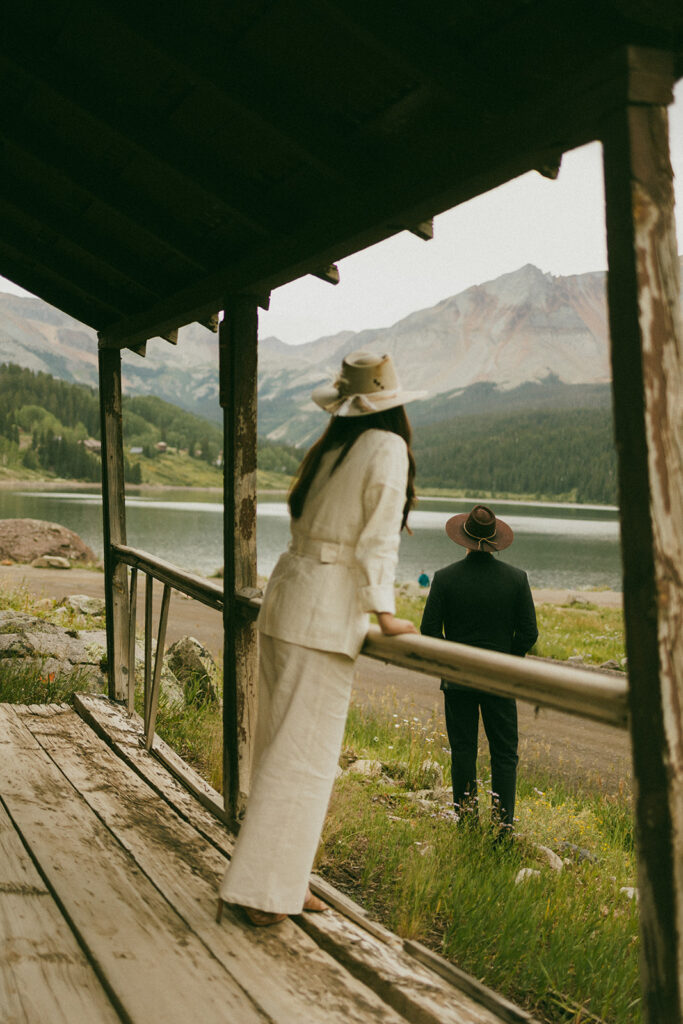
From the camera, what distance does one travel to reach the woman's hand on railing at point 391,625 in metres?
1.96

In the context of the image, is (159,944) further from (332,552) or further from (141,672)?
(141,672)

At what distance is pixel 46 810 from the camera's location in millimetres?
2986

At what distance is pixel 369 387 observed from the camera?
2.04 m

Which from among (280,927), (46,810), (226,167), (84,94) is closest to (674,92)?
(226,167)

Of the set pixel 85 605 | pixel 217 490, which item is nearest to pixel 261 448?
pixel 217 490

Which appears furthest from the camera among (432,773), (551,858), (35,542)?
(35,542)

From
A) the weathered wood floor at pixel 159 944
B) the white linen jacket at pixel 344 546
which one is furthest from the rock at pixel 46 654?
the white linen jacket at pixel 344 546

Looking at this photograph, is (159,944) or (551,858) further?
(551,858)

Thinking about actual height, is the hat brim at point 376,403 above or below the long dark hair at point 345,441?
above

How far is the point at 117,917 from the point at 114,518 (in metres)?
2.85

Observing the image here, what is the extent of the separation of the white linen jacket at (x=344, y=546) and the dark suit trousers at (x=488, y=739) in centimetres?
213

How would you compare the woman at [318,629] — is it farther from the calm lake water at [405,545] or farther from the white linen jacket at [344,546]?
the calm lake water at [405,545]

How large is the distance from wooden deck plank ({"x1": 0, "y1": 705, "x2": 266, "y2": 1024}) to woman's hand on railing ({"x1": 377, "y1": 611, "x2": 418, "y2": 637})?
900mm

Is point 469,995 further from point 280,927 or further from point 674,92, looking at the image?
point 674,92
